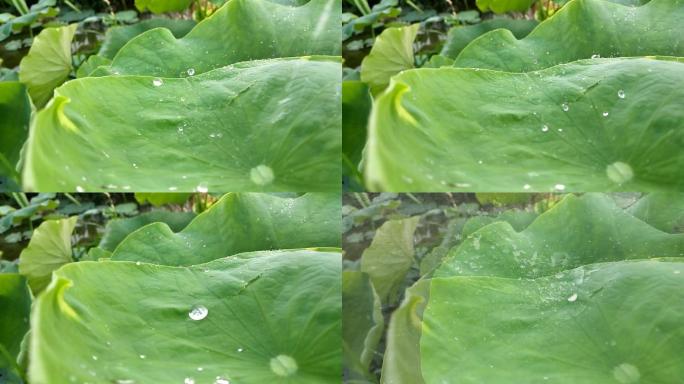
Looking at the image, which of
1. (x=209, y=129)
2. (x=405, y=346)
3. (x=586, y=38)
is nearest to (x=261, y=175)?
(x=209, y=129)

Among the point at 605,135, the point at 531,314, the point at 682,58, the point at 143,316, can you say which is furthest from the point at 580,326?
the point at 143,316

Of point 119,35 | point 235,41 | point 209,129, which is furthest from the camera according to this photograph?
point 119,35

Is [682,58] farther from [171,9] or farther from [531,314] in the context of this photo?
[171,9]

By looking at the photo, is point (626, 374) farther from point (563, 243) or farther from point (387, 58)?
point (387, 58)

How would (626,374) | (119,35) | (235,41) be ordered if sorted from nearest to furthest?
(626,374)
(235,41)
(119,35)

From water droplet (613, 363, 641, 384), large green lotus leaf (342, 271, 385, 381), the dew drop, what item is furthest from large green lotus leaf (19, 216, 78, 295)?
water droplet (613, 363, 641, 384)

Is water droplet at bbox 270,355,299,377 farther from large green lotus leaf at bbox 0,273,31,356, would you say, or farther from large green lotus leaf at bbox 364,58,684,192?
large green lotus leaf at bbox 0,273,31,356

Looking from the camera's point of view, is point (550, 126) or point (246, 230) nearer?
point (550, 126)
